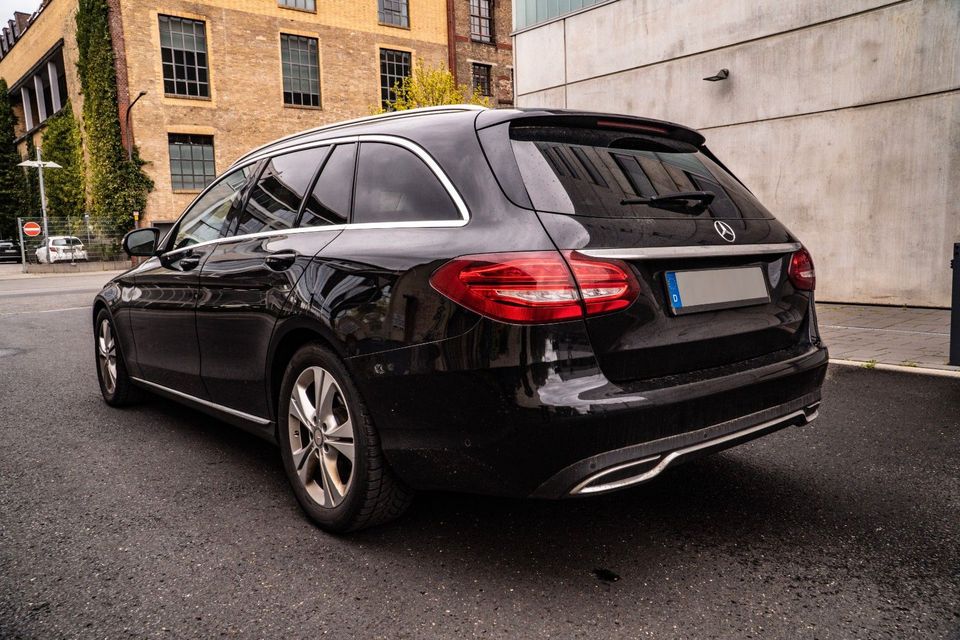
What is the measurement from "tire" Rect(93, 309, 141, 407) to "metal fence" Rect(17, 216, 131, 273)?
2506cm

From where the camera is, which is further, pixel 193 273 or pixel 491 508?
pixel 193 273

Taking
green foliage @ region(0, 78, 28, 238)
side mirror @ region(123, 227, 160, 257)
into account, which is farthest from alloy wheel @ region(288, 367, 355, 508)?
green foliage @ region(0, 78, 28, 238)

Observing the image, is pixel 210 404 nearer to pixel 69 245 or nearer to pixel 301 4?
pixel 69 245

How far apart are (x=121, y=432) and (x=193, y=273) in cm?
132

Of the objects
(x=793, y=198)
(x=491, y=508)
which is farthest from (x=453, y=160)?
(x=793, y=198)

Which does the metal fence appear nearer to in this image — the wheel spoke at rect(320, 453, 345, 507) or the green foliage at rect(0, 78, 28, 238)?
the green foliage at rect(0, 78, 28, 238)

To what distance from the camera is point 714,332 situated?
2.53 metres

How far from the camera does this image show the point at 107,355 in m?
5.11

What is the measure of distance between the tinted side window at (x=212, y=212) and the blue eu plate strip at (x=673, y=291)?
237 centimetres

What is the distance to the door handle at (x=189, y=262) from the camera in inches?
151

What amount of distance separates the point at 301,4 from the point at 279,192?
30441mm

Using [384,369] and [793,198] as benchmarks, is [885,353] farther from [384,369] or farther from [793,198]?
[384,369]

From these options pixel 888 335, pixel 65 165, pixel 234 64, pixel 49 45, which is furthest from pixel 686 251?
pixel 49 45

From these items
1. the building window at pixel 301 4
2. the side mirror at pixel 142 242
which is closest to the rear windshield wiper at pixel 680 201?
the side mirror at pixel 142 242
